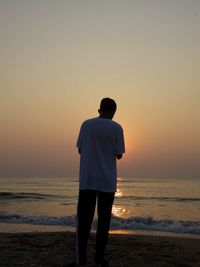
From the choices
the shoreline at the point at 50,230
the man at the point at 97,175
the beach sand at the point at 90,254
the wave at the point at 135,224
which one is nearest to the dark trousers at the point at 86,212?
the man at the point at 97,175

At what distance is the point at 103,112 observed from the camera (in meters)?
4.77

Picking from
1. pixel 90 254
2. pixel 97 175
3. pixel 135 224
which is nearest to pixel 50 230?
pixel 135 224

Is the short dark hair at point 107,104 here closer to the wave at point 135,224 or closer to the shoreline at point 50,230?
the shoreline at point 50,230

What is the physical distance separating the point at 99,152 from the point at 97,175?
0.23 metres

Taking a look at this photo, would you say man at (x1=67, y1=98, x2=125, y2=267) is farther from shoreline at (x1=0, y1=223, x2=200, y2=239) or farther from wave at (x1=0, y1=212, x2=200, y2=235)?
wave at (x1=0, y1=212, x2=200, y2=235)

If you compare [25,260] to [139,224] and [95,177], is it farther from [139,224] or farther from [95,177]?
[139,224]

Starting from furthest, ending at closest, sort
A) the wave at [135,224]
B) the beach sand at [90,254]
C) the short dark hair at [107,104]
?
the wave at [135,224] → the beach sand at [90,254] → the short dark hair at [107,104]

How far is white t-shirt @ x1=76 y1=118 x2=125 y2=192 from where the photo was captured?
4523mm

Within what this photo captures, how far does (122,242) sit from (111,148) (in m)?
2.94

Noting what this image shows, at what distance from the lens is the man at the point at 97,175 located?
4.53 metres

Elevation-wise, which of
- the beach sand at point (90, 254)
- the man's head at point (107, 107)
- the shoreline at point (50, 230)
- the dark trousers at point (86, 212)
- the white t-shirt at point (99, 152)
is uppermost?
the man's head at point (107, 107)

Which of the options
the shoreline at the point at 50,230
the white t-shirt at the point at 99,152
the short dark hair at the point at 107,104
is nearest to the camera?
the white t-shirt at the point at 99,152

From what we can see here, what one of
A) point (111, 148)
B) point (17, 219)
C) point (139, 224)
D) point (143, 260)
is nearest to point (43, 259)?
point (143, 260)

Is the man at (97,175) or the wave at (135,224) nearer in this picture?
the man at (97,175)
